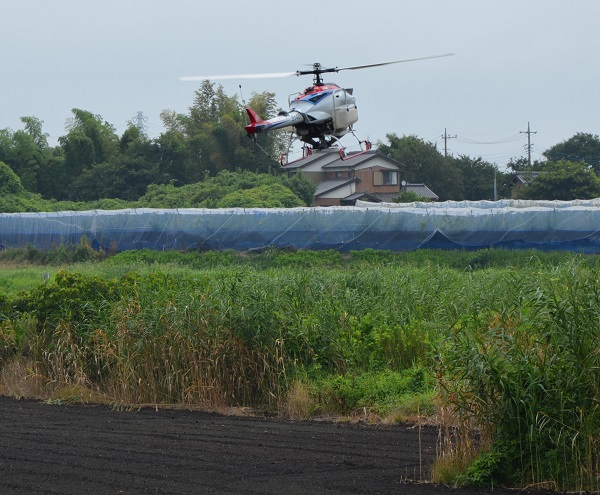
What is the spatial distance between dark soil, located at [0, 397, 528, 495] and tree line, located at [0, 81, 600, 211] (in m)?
41.7

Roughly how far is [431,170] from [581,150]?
15473 mm

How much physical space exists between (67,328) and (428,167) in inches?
2249

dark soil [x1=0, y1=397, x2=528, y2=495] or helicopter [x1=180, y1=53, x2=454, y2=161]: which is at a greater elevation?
helicopter [x1=180, y1=53, x2=454, y2=161]

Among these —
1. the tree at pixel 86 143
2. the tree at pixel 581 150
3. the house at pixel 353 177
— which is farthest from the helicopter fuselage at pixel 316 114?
the tree at pixel 581 150

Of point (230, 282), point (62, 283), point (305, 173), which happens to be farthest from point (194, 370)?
point (305, 173)

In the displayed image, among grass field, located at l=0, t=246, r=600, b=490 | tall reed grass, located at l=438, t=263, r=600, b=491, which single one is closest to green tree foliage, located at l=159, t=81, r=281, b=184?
grass field, located at l=0, t=246, r=600, b=490

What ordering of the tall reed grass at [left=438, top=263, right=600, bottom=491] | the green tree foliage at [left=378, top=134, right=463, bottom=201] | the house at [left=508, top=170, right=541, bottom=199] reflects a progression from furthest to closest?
the green tree foliage at [left=378, top=134, right=463, bottom=201], the house at [left=508, top=170, right=541, bottom=199], the tall reed grass at [left=438, top=263, right=600, bottom=491]

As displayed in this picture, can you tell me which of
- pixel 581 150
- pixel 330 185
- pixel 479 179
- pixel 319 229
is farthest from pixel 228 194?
pixel 581 150

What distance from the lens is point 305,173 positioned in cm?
6788

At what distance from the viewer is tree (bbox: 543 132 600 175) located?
246 feet

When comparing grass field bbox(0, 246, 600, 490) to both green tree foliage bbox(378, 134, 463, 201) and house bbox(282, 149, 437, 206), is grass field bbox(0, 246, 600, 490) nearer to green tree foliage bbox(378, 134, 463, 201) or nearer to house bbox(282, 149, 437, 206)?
house bbox(282, 149, 437, 206)

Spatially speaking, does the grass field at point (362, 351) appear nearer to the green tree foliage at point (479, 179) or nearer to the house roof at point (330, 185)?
the house roof at point (330, 185)

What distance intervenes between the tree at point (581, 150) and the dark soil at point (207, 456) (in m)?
68.1

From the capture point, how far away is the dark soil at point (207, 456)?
27.0 feet
